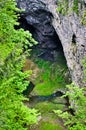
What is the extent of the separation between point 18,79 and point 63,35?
2289 cm

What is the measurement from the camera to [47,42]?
48188mm

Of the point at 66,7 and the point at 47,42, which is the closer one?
the point at 66,7

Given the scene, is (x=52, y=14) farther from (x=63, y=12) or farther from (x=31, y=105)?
(x=31, y=105)

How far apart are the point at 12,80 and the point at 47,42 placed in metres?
35.0

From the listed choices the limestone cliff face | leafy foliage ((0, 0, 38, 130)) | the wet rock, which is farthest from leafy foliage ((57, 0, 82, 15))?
leafy foliage ((0, 0, 38, 130))

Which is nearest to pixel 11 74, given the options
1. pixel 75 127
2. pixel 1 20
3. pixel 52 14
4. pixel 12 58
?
pixel 12 58

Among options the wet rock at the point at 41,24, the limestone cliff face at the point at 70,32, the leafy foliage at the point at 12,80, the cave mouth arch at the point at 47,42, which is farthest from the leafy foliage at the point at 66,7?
the leafy foliage at the point at 12,80

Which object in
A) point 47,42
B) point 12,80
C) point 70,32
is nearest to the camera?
point 12,80

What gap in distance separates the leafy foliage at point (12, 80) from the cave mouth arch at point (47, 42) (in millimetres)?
29972

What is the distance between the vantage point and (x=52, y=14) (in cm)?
4094

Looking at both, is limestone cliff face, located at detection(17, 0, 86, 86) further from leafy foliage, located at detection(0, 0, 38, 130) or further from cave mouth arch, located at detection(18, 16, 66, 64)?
leafy foliage, located at detection(0, 0, 38, 130)

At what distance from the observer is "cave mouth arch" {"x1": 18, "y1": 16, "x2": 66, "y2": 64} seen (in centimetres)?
4662

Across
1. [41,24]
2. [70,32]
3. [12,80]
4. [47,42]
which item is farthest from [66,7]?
[12,80]

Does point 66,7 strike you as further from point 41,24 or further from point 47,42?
point 47,42
